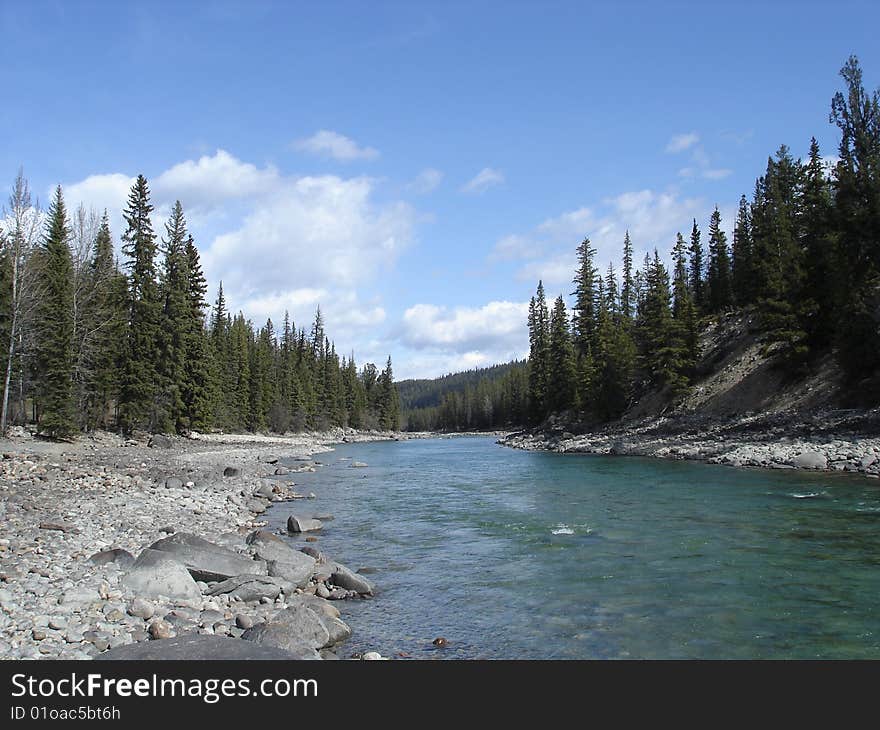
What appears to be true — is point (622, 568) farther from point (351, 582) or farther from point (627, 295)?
point (627, 295)

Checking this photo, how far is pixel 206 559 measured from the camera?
1177cm

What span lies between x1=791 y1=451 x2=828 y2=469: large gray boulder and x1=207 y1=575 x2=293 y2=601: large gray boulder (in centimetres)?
2541

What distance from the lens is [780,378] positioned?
42781 millimetres

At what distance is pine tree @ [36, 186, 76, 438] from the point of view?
33.9 meters

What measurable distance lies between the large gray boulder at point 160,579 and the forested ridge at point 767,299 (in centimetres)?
3625

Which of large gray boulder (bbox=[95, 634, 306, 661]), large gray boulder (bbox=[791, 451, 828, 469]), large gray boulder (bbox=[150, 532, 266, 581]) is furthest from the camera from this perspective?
large gray boulder (bbox=[791, 451, 828, 469])

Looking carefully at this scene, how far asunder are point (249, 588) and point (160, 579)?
1.50 meters

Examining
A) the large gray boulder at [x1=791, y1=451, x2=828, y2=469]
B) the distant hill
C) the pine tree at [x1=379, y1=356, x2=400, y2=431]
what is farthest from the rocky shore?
the pine tree at [x1=379, y1=356, x2=400, y2=431]

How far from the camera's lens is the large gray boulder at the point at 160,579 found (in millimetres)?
9875

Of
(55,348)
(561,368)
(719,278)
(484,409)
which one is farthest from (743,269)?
(484,409)

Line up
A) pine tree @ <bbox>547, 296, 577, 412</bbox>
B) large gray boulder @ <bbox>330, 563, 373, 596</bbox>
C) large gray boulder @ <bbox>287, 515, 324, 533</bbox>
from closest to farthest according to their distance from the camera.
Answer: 1. large gray boulder @ <bbox>330, 563, 373, 596</bbox>
2. large gray boulder @ <bbox>287, 515, 324, 533</bbox>
3. pine tree @ <bbox>547, 296, 577, 412</bbox>

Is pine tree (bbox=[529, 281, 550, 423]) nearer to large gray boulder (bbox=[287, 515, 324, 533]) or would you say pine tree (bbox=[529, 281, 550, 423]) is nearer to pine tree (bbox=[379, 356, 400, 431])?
pine tree (bbox=[379, 356, 400, 431])

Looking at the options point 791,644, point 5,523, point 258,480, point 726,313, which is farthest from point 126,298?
point 726,313
